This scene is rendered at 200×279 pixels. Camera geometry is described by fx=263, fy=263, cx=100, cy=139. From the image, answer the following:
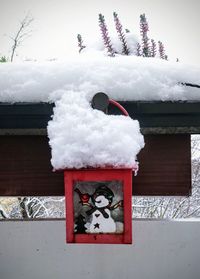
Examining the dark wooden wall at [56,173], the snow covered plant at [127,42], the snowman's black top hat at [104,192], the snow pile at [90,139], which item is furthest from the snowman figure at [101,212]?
the snow covered plant at [127,42]

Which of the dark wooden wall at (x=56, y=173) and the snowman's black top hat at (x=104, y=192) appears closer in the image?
the snowman's black top hat at (x=104, y=192)

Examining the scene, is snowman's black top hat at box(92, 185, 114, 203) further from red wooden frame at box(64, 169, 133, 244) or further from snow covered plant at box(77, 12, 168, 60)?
snow covered plant at box(77, 12, 168, 60)

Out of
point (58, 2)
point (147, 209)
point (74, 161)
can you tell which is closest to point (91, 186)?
point (74, 161)

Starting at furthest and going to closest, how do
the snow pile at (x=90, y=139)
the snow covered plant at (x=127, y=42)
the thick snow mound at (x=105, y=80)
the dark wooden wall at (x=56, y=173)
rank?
the snow covered plant at (x=127, y=42) < the dark wooden wall at (x=56, y=173) < the thick snow mound at (x=105, y=80) < the snow pile at (x=90, y=139)

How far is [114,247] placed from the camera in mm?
1578

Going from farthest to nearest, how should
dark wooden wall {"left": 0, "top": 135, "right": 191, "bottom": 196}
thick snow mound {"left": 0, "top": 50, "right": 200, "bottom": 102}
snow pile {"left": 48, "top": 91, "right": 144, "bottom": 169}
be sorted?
dark wooden wall {"left": 0, "top": 135, "right": 191, "bottom": 196}
thick snow mound {"left": 0, "top": 50, "right": 200, "bottom": 102}
snow pile {"left": 48, "top": 91, "right": 144, "bottom": 169}

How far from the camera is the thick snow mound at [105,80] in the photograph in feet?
3.44

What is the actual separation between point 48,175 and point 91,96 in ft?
1.53

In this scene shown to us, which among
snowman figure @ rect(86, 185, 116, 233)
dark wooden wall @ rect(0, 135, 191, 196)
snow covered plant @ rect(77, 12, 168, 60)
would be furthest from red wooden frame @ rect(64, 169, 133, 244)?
snow covered plant @ rect(77, 12, 168, 60)

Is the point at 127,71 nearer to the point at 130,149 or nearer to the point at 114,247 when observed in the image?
the point at 130,149

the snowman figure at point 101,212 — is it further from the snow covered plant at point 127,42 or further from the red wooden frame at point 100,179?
the snow covered plant at point 127,42

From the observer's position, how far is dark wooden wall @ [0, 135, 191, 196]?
3.99ft

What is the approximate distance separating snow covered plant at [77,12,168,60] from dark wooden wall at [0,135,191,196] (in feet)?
1.92

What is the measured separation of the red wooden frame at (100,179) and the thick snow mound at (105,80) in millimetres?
311
